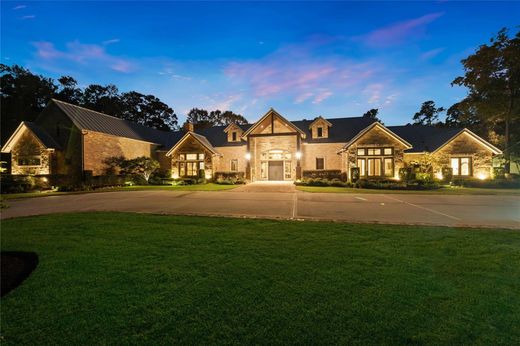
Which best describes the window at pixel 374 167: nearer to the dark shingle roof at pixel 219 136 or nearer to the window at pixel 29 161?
the dark shingle roof at pixel 219 136

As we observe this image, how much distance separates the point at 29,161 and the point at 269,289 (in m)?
32.8

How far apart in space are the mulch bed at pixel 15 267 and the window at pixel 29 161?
26551mm

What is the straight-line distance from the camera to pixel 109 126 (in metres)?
28.6

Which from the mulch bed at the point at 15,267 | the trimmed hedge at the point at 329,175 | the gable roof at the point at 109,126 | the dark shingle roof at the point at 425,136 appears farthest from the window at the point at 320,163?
the mulch bed at the point at 15,267

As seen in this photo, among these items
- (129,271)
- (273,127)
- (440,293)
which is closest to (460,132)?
(273,127)

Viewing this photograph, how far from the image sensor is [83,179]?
80.1 feet

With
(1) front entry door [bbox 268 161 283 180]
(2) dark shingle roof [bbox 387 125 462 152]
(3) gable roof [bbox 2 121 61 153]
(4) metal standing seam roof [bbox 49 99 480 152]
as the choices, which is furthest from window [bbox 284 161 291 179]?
(3) gable roof [bbox 2 121 61 153]

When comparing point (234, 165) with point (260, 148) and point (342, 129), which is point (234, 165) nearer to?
point (260, 148)

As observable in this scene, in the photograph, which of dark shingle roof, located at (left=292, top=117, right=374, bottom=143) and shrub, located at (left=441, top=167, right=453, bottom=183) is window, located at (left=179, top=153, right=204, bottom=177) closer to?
dark shingle roof, located at (left=292, top=117, right=374, bottom=143)

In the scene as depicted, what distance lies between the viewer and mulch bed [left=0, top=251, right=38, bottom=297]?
3.82 metres

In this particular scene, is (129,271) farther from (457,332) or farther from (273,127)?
(273,127)

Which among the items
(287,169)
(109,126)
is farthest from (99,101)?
(287,169)

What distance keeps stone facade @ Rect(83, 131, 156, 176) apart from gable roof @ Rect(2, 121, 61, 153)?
3423 millimetres

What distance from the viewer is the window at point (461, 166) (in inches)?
972
